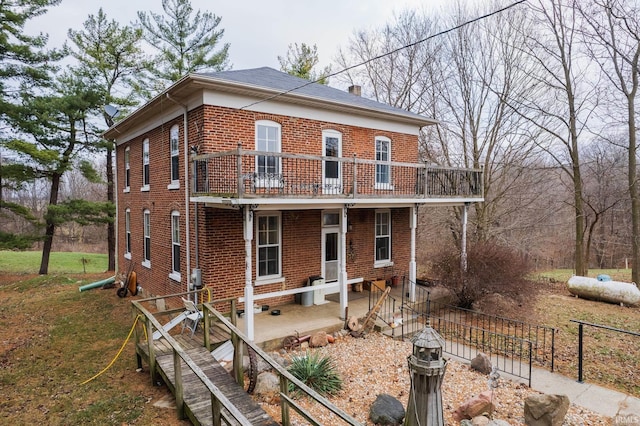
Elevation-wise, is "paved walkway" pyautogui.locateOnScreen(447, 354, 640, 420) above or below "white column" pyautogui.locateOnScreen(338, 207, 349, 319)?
below

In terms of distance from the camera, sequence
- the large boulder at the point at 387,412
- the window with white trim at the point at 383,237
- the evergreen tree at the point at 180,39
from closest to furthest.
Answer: the large boulder at the point at 387,412 < the window with white trim at the point at 383,237 < the evergreen tree at the point at 180,39

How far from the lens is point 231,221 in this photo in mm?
9523

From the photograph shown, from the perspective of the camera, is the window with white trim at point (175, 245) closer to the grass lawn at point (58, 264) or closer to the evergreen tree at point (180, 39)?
the grass lawn at point (58, 264)

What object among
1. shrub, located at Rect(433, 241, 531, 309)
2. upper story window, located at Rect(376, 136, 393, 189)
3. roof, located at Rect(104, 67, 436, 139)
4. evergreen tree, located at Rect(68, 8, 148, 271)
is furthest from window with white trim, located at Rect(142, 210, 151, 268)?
shrub, located at Rect(433, 241, 531, 309)

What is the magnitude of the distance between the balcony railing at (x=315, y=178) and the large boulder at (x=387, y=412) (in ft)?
14.4

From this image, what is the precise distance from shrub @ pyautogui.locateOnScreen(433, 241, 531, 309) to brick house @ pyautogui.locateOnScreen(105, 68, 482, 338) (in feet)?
4.40

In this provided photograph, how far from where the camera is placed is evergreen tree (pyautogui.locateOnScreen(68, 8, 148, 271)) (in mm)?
18797

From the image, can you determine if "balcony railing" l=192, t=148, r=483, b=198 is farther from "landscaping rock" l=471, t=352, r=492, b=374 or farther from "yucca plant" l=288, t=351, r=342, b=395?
"landscaping rock" l=471, t=352, r=492, b=374

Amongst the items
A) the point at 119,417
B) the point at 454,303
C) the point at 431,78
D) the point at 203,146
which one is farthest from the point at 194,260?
the point at 431,78

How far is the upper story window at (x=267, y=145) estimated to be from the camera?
386 inches

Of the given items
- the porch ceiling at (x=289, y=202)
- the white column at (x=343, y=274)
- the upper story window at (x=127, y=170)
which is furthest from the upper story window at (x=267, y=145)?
the upper story window at (x=127, y=170)

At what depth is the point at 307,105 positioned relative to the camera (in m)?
10.5

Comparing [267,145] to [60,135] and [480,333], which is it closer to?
[480,333]

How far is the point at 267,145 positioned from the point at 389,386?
21.9ft
